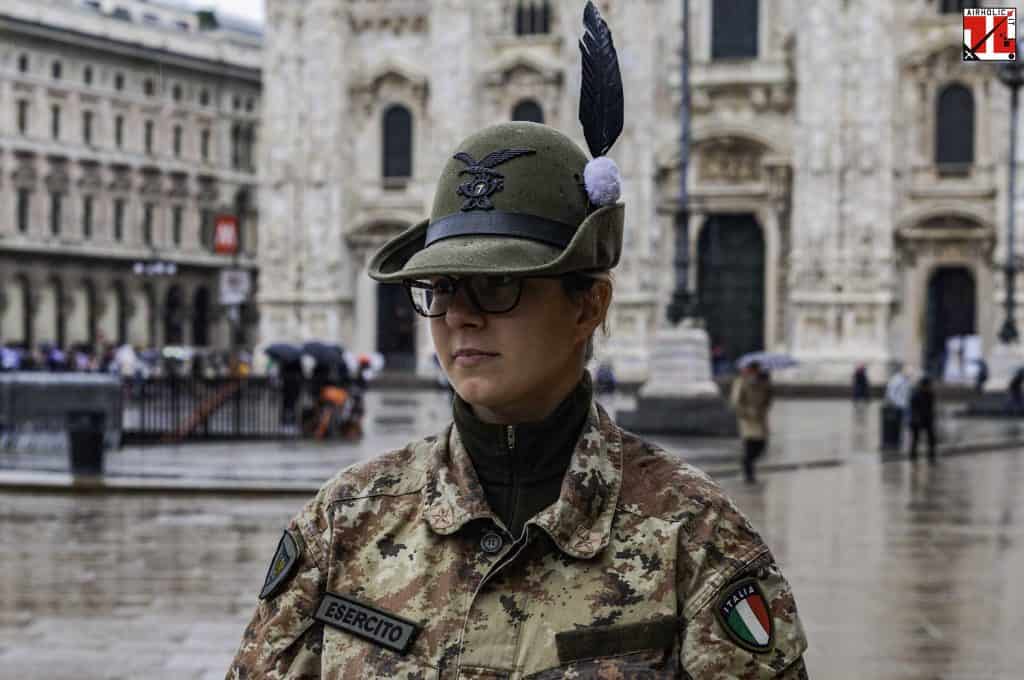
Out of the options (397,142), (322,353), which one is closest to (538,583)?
(322,353)

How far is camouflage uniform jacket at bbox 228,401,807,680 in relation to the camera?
258cm

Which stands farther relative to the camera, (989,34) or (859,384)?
(859,384)

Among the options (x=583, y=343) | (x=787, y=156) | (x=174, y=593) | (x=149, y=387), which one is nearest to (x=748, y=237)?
(x=787, y=156)

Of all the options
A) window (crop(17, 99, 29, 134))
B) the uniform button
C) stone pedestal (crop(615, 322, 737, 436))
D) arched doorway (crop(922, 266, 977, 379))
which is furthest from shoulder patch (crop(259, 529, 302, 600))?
window (crop(17, 99, 29, 134))

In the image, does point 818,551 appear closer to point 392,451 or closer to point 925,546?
point 925,546

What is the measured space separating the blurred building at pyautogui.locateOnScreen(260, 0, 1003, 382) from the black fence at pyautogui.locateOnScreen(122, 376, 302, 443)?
23.4 meters

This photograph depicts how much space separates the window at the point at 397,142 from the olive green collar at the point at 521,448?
5380 centimetres

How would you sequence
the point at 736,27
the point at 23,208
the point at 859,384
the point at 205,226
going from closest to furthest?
the point at 859,384 < the point at 736,27 < the point at 23,208 < the point at 205,226

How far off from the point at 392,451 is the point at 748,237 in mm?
50841

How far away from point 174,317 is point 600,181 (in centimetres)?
7448

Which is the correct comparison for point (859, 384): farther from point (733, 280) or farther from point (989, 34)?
point (989, 34)

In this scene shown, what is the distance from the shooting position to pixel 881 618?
35.2ft

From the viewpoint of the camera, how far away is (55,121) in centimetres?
7231

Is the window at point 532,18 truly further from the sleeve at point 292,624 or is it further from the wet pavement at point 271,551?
the sleeve at point 292,624
